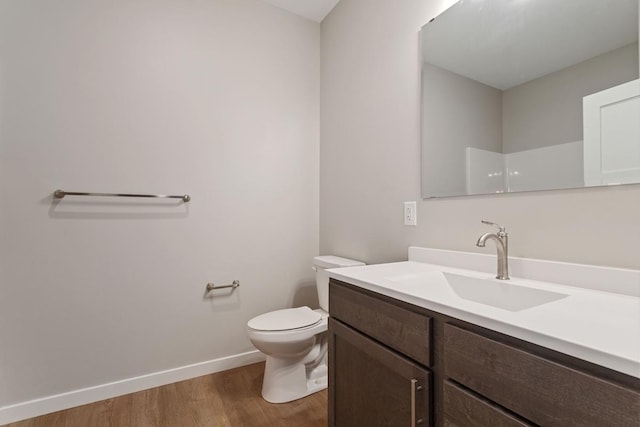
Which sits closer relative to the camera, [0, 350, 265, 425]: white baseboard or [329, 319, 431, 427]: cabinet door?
[329, 319, 431, 427]: cabinet door

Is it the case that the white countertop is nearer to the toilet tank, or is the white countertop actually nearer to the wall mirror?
the wall mirror

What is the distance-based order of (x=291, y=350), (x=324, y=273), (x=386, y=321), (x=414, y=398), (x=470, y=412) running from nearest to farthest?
(x=470, y=412)
(x=414, y=398)
(x=386, y=321)
(x=291, y=350)
(x=324, y=273)

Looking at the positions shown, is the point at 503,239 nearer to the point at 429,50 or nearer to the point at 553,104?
the point at 553,104

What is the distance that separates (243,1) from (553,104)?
200 centimetres

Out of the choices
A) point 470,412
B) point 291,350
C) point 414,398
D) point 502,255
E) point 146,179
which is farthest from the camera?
point 146,179

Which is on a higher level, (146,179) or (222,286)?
(146,179)

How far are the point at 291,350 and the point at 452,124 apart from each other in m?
1.39

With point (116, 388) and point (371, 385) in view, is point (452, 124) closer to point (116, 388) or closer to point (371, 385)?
point (371, 385)

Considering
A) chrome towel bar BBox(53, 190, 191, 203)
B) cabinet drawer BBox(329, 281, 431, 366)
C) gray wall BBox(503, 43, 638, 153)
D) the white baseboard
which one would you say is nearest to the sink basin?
cabinet drawer BBox(329, 281, 431, 366)

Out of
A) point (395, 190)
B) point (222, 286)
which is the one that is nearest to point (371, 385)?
point (395, 190)

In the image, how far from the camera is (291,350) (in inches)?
62.9

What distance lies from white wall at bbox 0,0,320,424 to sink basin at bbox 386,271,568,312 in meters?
1.28

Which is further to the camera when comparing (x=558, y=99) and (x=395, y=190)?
(x=395, y=190)

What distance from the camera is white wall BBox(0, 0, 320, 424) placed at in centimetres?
150
